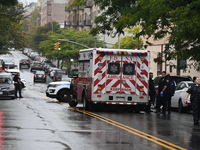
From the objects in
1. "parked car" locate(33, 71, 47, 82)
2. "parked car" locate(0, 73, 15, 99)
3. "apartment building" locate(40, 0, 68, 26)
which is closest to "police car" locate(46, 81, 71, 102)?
"parked car" locate(0, 73, 15, 99)

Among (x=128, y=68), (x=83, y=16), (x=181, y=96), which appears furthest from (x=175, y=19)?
(x=83, y=16)

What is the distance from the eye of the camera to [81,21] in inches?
4407

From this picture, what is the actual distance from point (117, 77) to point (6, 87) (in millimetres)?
11630

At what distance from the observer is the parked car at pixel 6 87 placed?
112 ft

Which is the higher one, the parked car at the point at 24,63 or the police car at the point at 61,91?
the parked car at the point at 24,63

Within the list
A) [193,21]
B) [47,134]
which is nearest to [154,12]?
[193,21]

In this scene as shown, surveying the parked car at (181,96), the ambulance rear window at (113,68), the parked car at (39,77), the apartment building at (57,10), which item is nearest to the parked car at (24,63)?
the parked car at (39,77)

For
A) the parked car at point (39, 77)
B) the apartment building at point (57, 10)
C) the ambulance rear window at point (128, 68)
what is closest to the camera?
the ambulance rear window at point (128, 68)

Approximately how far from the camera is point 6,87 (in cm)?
3416

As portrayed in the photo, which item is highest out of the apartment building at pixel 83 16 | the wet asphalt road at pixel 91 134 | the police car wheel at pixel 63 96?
the apartment building at pixel 83 16

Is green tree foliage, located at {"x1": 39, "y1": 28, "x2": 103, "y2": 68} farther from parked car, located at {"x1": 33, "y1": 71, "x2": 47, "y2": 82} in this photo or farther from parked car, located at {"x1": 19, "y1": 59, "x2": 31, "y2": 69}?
parked car, located at {"x1": 33, "y1": 71, "x2": 47, "y2": 82}

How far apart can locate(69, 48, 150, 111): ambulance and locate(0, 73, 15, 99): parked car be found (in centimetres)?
1038

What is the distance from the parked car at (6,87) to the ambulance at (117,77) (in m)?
10.4

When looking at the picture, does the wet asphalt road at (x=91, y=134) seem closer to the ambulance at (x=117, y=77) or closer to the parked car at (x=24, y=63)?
the ambulance at (x=117, y=77)
